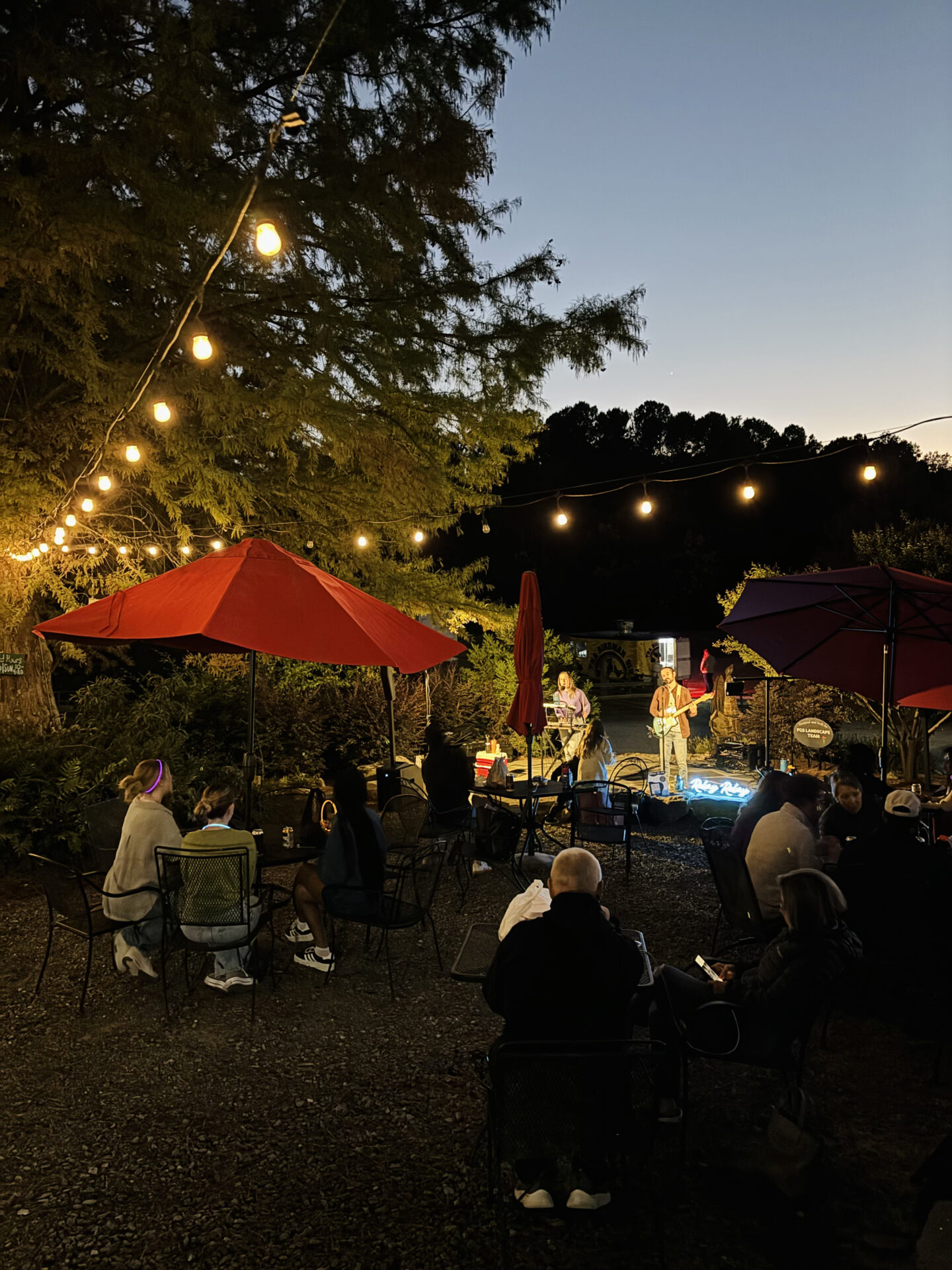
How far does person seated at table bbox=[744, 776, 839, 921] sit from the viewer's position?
4.57 m

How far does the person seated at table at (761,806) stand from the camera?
5.31 meters

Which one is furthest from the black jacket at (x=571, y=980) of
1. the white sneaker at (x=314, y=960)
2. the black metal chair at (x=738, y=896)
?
the white sneaker at (x=314, y=960)

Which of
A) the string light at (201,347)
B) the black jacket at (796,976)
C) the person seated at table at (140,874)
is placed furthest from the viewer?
the string light at (201,347)

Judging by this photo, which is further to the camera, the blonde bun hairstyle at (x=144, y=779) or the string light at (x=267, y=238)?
the string light at (x=267, y=238)

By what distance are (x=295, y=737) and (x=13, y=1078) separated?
750 cm

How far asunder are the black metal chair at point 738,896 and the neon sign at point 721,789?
453 cm

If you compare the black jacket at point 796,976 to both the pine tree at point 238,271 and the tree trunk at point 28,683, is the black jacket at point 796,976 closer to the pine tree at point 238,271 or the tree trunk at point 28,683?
the pine tree at point 238,271

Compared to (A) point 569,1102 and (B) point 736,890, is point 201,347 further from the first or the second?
(A) point 569,1102

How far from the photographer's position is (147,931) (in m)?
4.79

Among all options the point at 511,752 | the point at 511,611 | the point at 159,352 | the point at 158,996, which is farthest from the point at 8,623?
the point at 511,752

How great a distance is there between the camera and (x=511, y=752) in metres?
13.5

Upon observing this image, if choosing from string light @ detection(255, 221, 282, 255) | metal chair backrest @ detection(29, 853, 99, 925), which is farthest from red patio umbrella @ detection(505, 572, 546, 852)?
metal chair backrest @ detection(29, 853, 99, 925)

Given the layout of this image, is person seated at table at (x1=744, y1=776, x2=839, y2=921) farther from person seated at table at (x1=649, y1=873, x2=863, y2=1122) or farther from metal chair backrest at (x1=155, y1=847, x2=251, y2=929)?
metal chair backrest at (x1=155, y1=847, x2=251, y2=929)

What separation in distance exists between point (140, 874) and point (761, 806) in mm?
3874
